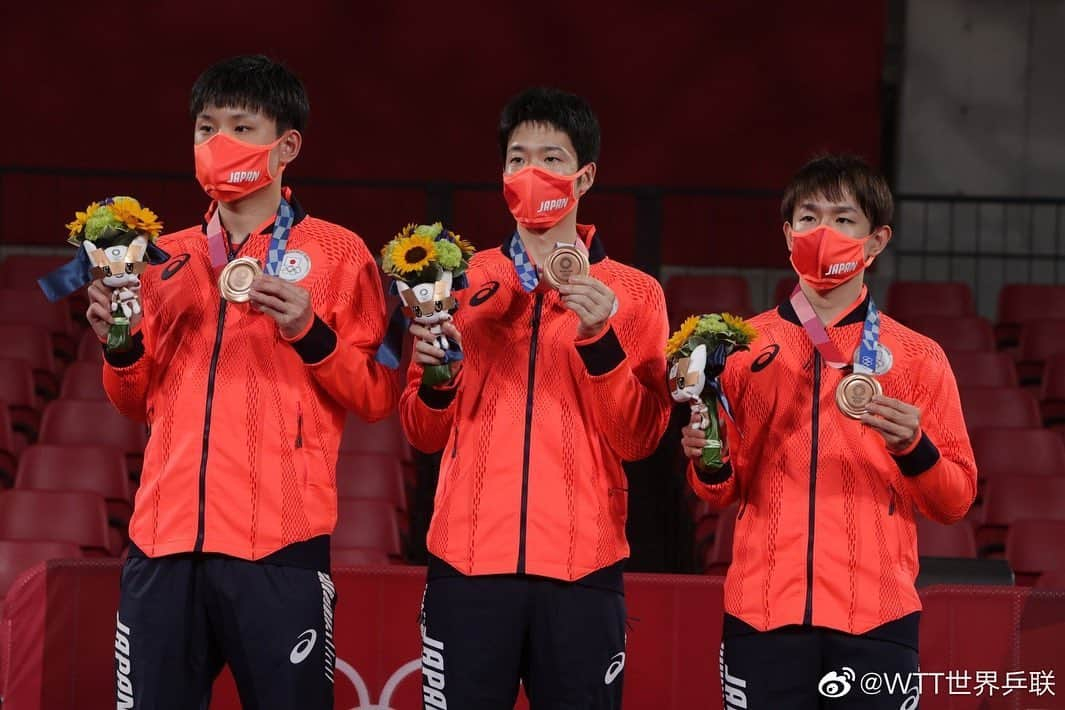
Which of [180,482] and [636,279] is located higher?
[636,279]

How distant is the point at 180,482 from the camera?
12.8 ft

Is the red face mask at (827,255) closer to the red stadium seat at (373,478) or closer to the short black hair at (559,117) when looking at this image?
the short black hair at (559,117)

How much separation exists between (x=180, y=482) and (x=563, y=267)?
1.03 metres

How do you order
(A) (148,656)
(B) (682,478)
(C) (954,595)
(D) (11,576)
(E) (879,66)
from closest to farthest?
(A) (148,656) < (C) (954,595) < (D) (11,576) < (B) (682,478) < (E) (879,66)

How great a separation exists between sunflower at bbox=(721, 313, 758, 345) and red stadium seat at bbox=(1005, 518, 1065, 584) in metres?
3.27

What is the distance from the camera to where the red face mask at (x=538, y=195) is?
404 cm

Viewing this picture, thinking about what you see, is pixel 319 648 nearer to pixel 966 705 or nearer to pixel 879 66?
pixel 966 705

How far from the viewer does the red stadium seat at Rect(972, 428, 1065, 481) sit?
7.79m

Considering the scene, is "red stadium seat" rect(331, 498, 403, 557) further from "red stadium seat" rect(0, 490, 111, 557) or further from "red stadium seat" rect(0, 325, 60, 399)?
"red stadium seat" rect(0, 325, 60, 399)

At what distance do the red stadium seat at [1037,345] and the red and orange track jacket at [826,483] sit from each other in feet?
16.4

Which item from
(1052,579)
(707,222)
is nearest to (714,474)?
(1052,579)

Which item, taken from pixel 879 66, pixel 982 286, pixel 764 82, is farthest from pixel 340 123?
pixel 982 286

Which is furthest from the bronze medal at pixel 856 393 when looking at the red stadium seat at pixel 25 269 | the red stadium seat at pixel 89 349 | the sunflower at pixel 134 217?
the red stadium seat at pixel 25 269

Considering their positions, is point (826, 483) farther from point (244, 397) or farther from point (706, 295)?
point (706, 295)
